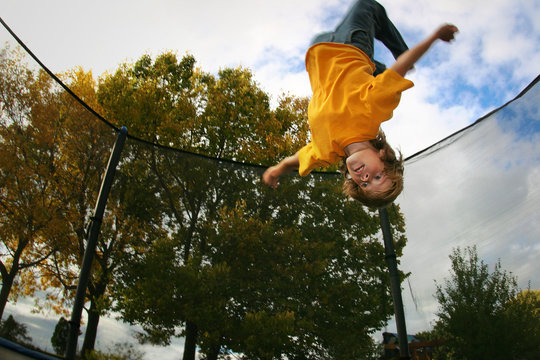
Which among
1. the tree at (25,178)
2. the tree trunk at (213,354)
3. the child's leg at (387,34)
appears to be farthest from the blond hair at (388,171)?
the tree at (25,178)

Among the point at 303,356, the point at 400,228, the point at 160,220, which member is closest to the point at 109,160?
the point at 160,220

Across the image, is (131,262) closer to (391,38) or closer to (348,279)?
(348,279)

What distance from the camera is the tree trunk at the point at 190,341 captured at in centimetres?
144

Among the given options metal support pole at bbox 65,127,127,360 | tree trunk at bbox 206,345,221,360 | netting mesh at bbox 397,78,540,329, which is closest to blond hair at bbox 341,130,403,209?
netting mesh at bbox 397,78,540,329

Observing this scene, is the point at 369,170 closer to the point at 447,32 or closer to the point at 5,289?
the point at 447,32

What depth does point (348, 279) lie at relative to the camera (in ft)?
5.56

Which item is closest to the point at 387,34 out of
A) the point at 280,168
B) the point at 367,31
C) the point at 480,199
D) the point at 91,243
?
the point at 367,31

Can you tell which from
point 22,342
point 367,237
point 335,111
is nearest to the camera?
point 335,111

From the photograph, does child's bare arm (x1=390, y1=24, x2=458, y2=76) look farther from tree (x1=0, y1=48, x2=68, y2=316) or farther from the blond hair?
tree (x1=0, y1=48, x2=68, y2=316)

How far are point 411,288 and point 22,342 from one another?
1.57m

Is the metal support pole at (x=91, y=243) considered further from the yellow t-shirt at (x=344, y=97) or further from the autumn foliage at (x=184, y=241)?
the yellow t-shirt at (x=344, y=97)

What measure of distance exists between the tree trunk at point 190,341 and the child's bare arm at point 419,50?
1.24m

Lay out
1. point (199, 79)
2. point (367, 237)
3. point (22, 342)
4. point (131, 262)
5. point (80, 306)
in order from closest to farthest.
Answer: point (22, 342)
point (80, 306)
point (131, 262)
point (367, 237)
point (199, 79)

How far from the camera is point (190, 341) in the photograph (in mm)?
1465
